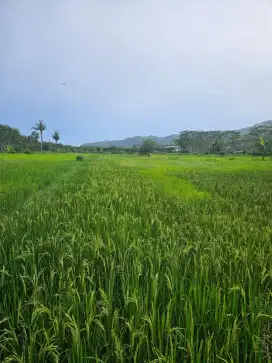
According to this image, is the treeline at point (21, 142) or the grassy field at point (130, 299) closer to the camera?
the grassy field at point (130, 299)

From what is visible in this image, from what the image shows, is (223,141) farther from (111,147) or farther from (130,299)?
(130,299)

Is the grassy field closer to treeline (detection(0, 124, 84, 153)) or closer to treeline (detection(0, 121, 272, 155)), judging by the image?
treeline (detection(0, 121, 272, 155))

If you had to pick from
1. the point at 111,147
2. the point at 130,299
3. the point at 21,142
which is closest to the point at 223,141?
the point at 111,147

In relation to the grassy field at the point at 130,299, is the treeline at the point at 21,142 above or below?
above

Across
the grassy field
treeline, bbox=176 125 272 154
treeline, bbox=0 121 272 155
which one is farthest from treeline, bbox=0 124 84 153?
the grassy field

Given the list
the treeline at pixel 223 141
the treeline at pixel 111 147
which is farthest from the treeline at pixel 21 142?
the treeline at pixel 223 141

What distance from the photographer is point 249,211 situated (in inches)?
293

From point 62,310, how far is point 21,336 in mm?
506

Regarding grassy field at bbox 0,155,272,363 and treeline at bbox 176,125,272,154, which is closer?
grassy field at bbox 0,155,272,363

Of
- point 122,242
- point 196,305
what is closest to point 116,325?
point 196,305

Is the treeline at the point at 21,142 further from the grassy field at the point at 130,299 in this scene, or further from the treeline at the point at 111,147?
the grassy field at the point at 130,299

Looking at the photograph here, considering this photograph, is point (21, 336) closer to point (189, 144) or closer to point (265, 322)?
point (265, 322)

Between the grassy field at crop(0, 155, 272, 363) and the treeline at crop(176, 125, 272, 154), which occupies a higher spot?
the treeline at crop(176, 125, 272, 154)

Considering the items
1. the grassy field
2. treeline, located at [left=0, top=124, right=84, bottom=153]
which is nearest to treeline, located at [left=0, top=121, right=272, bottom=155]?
treeline, located at [left=0, top=124, right=84, bottom=153]
